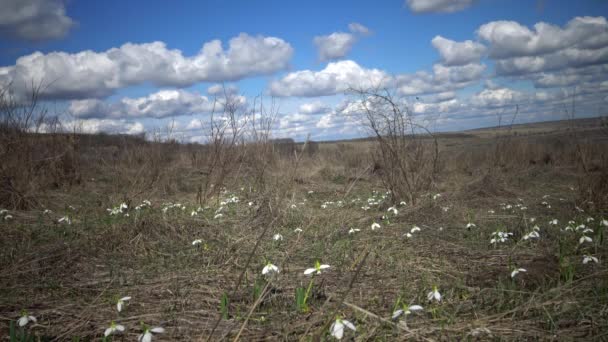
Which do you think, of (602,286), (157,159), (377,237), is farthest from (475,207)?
(157,159)

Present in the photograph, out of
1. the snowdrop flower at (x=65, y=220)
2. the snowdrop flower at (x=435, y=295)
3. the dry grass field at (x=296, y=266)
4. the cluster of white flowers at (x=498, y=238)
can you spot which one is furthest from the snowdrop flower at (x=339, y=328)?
the snowdrop flower at (x=65, y=220)

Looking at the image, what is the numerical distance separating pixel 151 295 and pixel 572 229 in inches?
161

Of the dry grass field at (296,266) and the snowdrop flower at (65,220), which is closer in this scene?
the dry grass field at (296,266)

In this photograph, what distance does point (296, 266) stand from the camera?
3.12 meters

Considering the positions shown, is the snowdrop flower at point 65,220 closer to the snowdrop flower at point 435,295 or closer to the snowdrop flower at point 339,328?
the snowdrop flower at point 339,328

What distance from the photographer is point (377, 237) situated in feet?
12.5

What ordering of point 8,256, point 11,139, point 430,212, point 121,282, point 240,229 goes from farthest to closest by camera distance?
point 11,139 < point 430,212 < point 240,229 < point 8,256 < point 121,282

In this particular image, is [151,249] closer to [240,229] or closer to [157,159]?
[240,229]

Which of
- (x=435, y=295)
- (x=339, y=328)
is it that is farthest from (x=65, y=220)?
(x=435, y=295)

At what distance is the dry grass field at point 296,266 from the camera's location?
190cm

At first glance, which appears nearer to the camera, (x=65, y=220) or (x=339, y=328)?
(x=339, y=328)

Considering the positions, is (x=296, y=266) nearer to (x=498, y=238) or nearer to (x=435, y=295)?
(x=435, y=295)

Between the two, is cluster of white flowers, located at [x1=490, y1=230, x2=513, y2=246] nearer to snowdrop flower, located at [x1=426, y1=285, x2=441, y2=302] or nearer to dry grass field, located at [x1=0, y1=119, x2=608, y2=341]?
dry grass field, located at [x1=0, y1=119, x2=608, y2=341]

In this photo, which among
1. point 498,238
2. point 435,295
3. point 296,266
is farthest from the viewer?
point 498,238
